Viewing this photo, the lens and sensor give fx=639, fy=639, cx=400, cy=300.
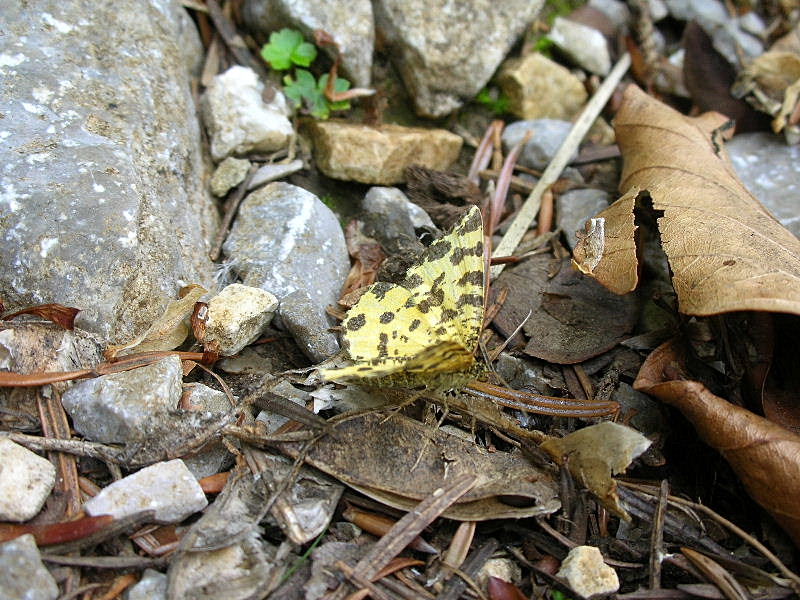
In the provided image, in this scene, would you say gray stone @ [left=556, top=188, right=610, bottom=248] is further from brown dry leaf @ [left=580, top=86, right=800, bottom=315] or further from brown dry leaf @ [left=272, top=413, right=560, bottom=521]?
brown dry leaf @ [left=272, top=413, right=560, bottom=521]

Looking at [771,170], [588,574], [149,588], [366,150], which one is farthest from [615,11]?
[149,588]

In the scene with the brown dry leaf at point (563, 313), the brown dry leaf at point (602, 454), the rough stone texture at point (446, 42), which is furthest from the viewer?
the rough stone texture at point (446, 42)

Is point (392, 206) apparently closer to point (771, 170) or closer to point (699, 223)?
point (699, 223)

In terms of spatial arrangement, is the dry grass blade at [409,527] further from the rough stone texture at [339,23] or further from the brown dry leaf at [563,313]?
the rough stone texture at [339,23]

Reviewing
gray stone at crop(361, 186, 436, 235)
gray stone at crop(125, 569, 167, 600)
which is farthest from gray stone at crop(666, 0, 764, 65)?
gray stone at crop(125, 569, 167, 600)

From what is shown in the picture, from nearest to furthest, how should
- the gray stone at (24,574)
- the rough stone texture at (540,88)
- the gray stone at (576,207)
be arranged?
the gray stone at (24,574), the gray stone at (576,207), the rough stone texture at (540,88)

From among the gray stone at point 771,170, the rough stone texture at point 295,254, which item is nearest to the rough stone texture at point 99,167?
the rough stone texture at point 295,254
